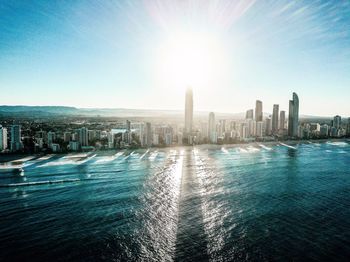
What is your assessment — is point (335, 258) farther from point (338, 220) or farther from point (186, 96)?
point (186, 96)

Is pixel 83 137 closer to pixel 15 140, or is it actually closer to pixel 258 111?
pixel 15 140

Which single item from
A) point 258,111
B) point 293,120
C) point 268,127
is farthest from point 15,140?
point 258,111

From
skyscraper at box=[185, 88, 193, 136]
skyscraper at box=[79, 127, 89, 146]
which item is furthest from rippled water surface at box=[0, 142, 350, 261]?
skyscraper at box=[185, 88, 193, 136]

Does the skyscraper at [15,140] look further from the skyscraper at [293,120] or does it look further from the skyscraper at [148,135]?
the skyscraper at [293,120]

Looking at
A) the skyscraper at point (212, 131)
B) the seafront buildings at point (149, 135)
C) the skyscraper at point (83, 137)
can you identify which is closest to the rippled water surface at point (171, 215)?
the seafront buildings at point (149, 135)

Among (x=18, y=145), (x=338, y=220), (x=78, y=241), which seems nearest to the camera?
(x=78, y=241)

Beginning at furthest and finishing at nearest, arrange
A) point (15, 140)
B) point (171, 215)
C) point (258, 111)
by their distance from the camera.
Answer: point (258, 111)
point (15, 140)
point (171, 215)

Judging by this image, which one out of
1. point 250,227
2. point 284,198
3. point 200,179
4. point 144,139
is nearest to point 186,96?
point 144,139

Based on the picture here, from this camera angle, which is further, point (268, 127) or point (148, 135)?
point (268, 127)
